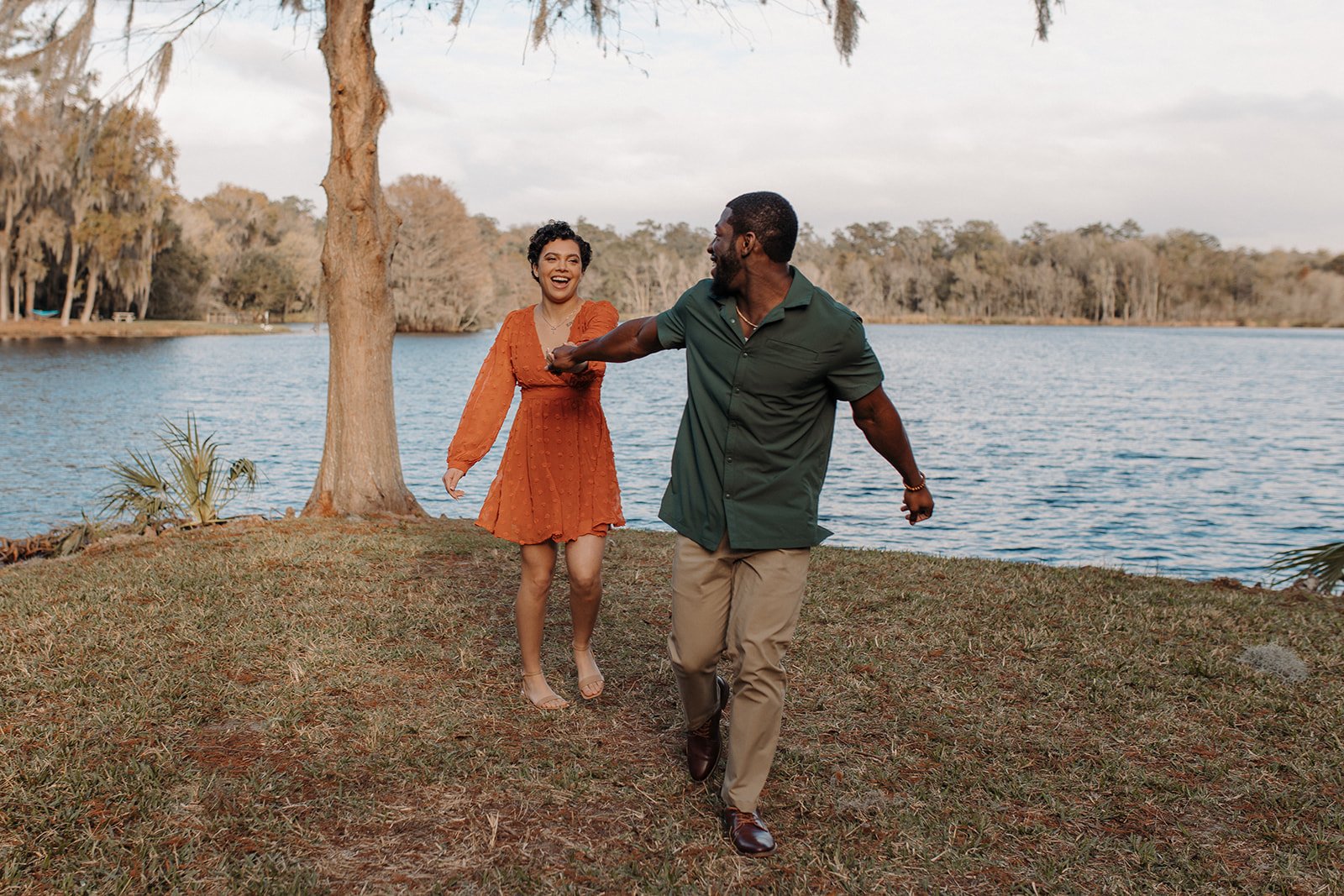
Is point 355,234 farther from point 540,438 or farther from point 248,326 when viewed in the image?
point 248,326

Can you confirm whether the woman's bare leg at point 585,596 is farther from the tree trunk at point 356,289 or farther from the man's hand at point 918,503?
the tree trunk at point 356,289


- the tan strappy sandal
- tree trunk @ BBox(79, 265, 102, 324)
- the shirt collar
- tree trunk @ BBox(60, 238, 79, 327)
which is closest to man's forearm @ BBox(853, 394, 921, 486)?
the shirt collar

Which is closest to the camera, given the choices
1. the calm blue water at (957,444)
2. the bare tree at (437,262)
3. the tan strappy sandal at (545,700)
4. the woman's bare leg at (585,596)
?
the woman's bare leg at (585,596)

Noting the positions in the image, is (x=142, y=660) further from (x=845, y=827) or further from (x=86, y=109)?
(x=86, y=109)

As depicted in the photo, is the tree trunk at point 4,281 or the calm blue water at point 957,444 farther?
the tree trunk at point 4,281

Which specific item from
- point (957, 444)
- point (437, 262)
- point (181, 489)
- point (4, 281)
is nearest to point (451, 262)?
point (437, 262)

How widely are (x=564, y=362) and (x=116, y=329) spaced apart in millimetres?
66564

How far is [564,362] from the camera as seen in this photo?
4.30 metres

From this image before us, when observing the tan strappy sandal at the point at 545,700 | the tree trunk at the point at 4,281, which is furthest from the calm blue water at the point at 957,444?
the tan strappy sandal at the point at 545,700

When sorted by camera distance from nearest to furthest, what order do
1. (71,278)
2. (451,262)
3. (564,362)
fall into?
1. (564,362)
2. (71,278)
3. (451,262)

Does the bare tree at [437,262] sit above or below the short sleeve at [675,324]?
above

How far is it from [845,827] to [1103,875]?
2.77 feet

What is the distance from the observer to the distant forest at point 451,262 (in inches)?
2023

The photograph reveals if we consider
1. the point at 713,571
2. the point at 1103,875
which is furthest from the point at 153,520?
the point at 1103,875
